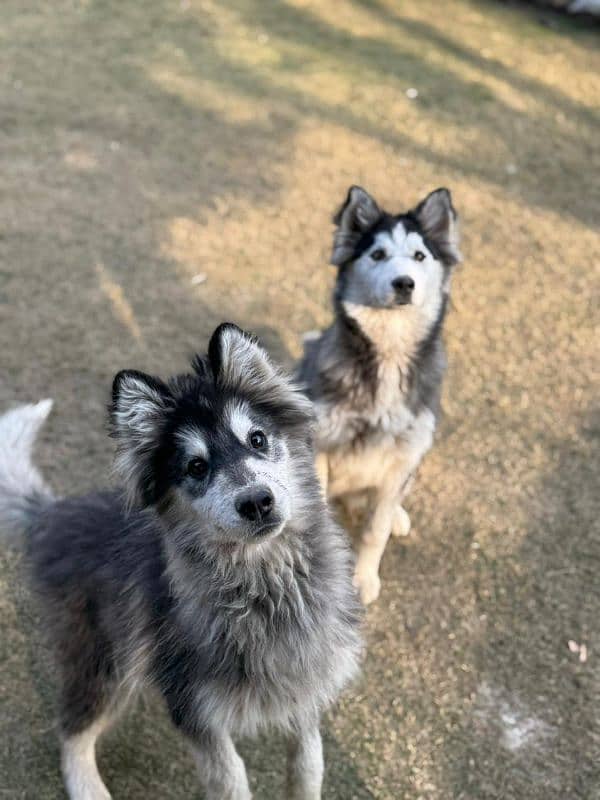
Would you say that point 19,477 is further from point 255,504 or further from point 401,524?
point 401,524

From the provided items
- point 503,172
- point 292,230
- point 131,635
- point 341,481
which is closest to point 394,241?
point 341,481

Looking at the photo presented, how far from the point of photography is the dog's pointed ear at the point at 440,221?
12.5ft

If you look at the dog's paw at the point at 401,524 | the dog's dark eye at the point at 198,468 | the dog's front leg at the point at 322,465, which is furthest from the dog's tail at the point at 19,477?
the dog's paw at the point at 401,524

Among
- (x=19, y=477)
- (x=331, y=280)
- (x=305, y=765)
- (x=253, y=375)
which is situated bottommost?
(x=331, y=280)

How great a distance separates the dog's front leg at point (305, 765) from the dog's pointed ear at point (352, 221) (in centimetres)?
217

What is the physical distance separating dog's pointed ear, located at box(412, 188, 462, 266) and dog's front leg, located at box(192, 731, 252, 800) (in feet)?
Answer: 7.99

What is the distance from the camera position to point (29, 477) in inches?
120

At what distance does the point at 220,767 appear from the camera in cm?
256

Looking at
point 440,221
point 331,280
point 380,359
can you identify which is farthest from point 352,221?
point 331,280

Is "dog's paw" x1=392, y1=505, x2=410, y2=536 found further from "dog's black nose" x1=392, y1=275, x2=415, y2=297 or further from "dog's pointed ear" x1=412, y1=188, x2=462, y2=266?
"dog's pointed ear" x1=412, y1=188, x2=462, y2=266

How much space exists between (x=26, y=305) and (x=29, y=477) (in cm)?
249

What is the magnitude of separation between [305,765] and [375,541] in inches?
47.3

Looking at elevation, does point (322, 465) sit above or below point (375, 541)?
above

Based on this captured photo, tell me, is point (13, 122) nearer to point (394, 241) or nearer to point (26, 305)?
point (26, 305)
